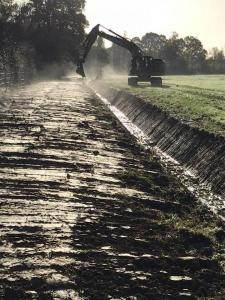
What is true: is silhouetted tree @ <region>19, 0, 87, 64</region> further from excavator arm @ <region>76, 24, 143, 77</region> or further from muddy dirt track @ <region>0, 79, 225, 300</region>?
muddy dirt track @ <region>0, 79, 225, 300</region>

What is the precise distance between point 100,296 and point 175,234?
Result: 8.56 ft

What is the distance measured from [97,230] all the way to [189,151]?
7.62m

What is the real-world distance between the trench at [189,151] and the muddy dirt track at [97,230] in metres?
0.54

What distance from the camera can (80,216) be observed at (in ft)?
26.5

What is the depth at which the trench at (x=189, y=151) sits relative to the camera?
439 inches

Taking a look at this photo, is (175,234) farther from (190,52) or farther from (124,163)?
(190,52)

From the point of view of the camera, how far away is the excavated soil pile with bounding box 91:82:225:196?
12.1 m

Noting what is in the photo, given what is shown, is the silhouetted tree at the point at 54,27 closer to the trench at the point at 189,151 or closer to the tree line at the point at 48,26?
the tree line at the point at 48,26

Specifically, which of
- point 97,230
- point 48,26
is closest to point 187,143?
point 97,230

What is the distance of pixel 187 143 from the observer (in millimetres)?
15242

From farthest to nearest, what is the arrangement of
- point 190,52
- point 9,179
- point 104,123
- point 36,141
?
point 190,52
point 104,123
point 36,141
point 9,179

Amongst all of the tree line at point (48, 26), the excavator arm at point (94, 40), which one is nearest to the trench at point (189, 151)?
the excavator arm at point (94, 40)

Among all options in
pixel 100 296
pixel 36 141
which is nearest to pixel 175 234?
pixel 100 296

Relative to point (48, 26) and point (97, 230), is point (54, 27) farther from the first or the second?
point (97, 230)
